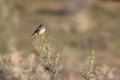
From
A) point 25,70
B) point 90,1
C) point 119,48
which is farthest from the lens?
point 90,1

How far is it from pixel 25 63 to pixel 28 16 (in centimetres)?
2156

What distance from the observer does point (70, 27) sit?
30.7 meters

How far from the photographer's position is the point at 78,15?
32.0m

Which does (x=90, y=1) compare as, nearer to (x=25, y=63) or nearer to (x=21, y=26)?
(x=21, y=26)

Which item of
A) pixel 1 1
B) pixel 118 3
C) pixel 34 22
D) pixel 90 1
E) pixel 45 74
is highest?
pixel 118 3

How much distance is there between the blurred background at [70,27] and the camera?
21.3m

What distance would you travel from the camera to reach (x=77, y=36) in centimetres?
2862

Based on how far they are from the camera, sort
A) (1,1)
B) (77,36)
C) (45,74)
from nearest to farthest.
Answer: (45,74)
(1,1)
(77,36)

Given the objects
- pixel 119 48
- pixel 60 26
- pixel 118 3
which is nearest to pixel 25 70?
pixel 119 48

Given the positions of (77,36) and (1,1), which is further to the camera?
(77,36)

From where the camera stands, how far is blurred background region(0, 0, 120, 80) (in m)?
21.3

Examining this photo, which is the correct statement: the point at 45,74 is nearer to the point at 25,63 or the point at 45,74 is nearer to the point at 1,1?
the point at 25,63

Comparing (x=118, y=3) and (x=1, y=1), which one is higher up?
(x=118, y=3)

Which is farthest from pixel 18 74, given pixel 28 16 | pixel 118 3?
pixel 118 3
